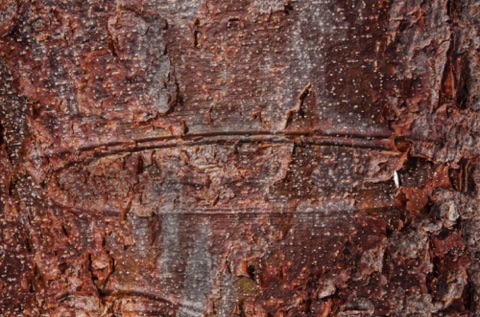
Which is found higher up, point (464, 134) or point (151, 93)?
point (151, 93)

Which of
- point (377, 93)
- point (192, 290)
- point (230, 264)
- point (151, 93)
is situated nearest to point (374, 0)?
point (377, 93)

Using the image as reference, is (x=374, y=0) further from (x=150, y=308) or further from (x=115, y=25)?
(x=150, y=308)

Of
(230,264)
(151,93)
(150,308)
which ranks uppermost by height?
(151,93)

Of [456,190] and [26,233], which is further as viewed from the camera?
[26,233]

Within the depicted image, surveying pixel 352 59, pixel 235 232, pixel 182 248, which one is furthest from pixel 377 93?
pixel 182 248

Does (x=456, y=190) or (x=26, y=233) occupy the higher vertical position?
(x=456, y=190)

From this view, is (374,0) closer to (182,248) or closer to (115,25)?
(115,25)
